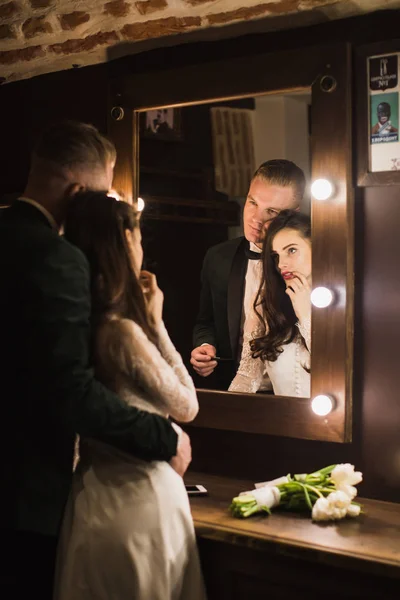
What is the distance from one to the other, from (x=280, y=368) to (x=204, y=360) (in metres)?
0.27

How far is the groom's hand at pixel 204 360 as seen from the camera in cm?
239

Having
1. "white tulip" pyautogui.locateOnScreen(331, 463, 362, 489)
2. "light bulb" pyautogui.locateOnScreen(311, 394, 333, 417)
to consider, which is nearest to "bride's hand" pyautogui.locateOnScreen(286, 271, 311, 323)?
"light bulb" pyautogui.locateOnScreen(311, 394, 333, 417)

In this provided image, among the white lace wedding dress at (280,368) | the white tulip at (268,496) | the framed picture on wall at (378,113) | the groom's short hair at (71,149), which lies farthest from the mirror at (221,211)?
the groom's short hair at (71,149)

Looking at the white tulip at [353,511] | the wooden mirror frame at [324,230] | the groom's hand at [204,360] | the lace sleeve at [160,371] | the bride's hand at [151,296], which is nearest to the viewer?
the lace sleeve at [160,371]

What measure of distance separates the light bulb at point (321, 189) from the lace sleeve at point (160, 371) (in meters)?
0.61

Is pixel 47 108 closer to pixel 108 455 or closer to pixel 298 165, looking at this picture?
pixel 298 165

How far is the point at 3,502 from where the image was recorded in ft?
5.91

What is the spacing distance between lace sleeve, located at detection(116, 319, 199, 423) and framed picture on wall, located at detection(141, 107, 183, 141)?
77 cm

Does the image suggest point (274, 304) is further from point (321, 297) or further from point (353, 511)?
point (353, 511)

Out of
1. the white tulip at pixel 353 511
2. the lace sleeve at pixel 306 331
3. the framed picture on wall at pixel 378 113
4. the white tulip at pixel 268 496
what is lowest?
the white tulip at pixel 353 511

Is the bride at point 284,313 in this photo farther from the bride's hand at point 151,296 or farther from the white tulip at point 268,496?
the bride's hand at point 151,296

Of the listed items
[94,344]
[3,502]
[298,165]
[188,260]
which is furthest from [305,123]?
[3,502]

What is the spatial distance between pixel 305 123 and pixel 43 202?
0.81 metres

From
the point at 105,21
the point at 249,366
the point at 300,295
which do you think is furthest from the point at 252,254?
the point at 105,21
